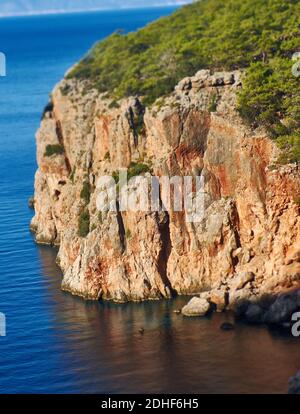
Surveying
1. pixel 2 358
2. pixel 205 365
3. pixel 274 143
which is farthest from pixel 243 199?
pixel 2 358

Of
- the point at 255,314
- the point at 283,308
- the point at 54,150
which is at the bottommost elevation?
the point at 255,314

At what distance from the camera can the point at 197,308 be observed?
95312 millimetres

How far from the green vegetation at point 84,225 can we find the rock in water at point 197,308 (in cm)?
1635

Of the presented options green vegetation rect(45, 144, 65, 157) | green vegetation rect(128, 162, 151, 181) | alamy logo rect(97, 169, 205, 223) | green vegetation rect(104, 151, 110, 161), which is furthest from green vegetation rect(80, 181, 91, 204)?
green vegetation rect(45, 144, 65, 157)

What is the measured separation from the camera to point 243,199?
325ft

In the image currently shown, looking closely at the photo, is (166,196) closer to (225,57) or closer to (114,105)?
(114,105)

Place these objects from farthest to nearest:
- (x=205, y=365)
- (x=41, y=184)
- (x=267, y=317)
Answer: (x=41, y=184) < (x=267, y=317) < (x=205, y=365)

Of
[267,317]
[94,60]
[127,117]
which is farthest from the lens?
[94,60]

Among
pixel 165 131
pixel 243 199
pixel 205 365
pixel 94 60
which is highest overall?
pixel 94 60

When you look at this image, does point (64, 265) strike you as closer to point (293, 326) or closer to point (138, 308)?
point (138, 308)

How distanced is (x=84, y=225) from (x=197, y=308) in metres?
18.4

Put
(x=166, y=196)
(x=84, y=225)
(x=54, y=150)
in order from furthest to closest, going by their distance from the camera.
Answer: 1. (x=54, y=150)
2. (x=84, y=225)
3. (x=166, y=196)

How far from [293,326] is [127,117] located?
96.5 ft

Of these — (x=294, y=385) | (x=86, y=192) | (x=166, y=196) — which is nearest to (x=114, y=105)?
(x=86, y=192)
